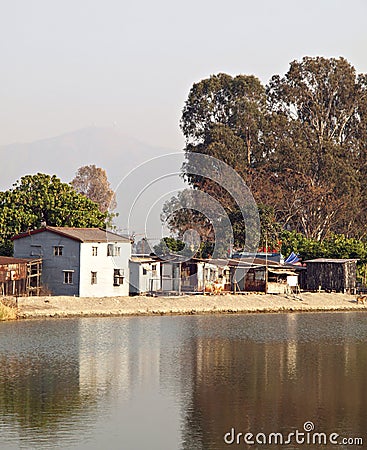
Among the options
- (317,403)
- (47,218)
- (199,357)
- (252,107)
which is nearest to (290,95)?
(252,107)

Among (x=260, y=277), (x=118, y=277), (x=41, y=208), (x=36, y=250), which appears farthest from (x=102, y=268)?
(x=260, y=277)

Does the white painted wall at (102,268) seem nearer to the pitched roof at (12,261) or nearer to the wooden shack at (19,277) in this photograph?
the wooden shack at (19,277)

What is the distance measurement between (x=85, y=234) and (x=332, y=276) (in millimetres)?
22026

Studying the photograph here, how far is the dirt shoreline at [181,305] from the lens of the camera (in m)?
59.1

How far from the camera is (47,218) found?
7131 centimetres

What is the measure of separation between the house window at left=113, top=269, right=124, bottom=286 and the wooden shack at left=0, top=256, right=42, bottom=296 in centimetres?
528

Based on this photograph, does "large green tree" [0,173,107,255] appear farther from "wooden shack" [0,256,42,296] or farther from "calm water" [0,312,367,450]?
"calm water" [0,312,367,450]

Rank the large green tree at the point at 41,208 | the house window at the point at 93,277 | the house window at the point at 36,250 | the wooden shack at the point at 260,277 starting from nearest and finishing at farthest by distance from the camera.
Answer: the house window at the point at 93,277
the house window at the point at 36,250
the large green tree at the point at 41,208
the wooden shack at the point at 260,277

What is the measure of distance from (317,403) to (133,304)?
104 ft

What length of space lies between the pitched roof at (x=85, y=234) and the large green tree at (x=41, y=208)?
407cm

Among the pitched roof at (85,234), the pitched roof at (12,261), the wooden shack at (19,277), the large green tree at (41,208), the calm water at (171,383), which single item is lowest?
the calm water at (171,383)

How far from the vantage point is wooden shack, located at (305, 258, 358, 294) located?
76000 millimetres

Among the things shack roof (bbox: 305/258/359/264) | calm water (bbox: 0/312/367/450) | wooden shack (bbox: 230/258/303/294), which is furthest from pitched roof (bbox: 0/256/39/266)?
shack roof (bbox: 305/258/359/264)

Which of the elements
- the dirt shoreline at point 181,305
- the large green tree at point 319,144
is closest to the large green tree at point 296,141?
the large green tree at point 319,144
